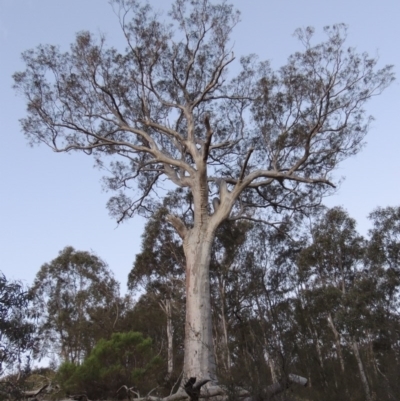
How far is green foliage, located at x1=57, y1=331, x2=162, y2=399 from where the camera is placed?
29.1 ft

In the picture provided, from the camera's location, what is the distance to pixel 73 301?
65.3 feet

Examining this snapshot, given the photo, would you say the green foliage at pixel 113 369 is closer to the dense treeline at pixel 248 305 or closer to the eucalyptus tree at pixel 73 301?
the dense treeline at pixel 248 305

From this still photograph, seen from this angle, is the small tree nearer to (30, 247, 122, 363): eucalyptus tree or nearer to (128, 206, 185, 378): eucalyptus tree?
(128, 206, 185, 378): eucalyptus tree

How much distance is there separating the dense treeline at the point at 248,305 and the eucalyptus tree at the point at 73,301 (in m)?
0.04

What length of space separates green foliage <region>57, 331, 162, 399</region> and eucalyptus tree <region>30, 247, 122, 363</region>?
8.50 metres

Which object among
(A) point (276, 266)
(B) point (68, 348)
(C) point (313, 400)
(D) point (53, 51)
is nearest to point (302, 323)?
(A) point (276, 266)

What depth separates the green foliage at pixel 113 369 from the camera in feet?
29.1

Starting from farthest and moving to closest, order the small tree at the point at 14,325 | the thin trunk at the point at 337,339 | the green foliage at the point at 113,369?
the thin trunk at the point at 337,339, the green foliage at the point at 113,369, the small tree at the point at 14,325

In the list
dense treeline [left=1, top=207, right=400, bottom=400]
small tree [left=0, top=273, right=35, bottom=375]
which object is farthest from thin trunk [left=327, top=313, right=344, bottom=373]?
small tree [left=0, top=273, right=35, bottom=375]

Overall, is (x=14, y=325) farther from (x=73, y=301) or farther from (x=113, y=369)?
(x=73, y=301)

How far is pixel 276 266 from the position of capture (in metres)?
16.8

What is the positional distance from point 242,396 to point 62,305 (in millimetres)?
16108

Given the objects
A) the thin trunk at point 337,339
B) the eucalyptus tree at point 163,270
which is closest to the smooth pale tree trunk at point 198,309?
the eucalyptus tree at point 163,270

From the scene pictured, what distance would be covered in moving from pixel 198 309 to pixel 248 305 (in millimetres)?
9119
